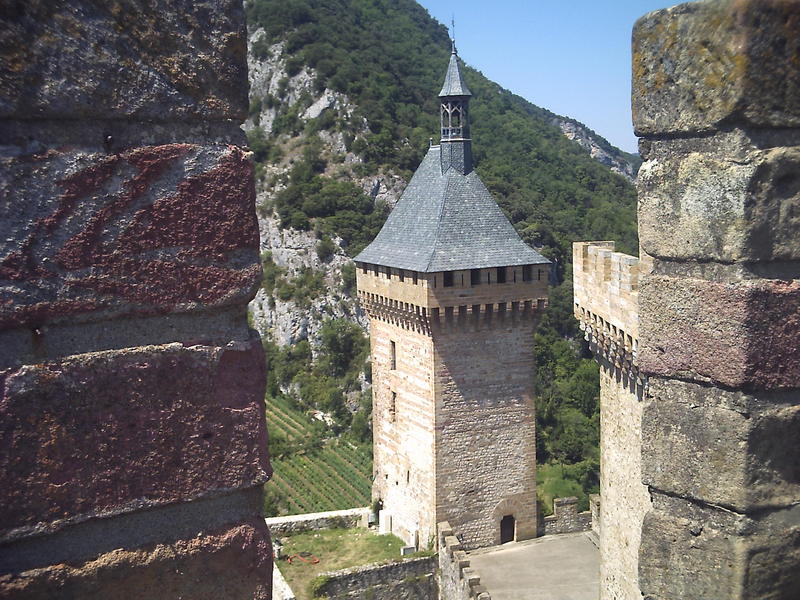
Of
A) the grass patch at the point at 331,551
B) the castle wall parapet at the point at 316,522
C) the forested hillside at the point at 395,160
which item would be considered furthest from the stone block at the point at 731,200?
the forested hillside at the point at 395,160

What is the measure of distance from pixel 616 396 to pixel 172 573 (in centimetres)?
779

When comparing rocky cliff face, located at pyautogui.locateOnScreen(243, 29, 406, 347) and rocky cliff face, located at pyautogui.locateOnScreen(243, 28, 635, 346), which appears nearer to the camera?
rocky cliff face, located at pyautogui.locateOnScreen(243, 29, 406, 347)

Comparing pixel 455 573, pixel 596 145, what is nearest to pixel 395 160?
pixel 455 573

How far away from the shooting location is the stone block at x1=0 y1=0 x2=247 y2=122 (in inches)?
71.9

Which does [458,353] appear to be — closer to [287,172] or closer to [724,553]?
[724,553]

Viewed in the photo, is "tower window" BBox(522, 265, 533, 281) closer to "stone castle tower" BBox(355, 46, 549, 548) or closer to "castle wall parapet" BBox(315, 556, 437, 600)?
"stone castle tower" BBox(355, 46, 549, 548)

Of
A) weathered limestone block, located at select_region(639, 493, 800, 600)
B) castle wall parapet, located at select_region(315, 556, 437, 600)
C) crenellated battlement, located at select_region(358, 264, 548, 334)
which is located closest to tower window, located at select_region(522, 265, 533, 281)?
crenellated battlement, located at select_region(358, 264, 548, 334)

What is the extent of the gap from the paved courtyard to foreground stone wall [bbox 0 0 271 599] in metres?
12.4

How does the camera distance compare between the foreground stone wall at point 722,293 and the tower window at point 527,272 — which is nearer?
the foreground stone wall at point 722,293

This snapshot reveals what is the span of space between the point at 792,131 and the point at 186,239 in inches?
83.6

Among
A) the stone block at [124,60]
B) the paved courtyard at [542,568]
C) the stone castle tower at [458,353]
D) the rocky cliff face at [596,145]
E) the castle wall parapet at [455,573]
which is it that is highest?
the rocky cliff face at [596,145]

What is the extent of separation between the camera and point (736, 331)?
298cm

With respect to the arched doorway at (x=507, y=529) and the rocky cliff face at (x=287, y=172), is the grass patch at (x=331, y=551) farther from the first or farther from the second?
the rocky cliff face at (x=287, y=172)

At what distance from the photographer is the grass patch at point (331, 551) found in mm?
15216
